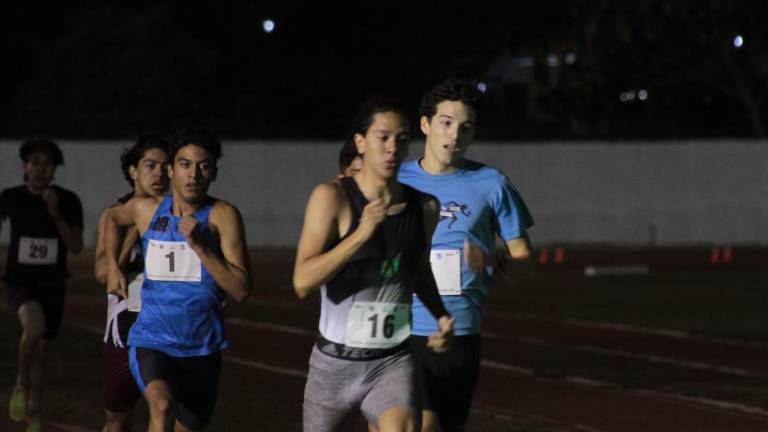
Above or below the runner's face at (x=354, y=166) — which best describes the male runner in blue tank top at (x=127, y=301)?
below

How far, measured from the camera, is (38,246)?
11.2 m

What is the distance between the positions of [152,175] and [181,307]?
1.19 metres

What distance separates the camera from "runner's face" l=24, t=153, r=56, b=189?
10.9m

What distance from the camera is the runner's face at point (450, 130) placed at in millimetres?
7125

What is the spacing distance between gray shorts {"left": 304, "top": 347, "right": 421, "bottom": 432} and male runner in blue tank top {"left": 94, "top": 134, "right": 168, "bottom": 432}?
1.93m

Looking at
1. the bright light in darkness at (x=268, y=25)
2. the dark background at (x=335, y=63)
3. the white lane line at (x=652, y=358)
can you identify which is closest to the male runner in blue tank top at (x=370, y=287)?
the white lane line at (x=652, y=358)

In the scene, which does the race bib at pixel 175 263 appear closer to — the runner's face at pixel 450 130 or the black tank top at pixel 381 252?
the runner's face at pixel 450 130

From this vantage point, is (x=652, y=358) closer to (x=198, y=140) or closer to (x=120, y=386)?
(x=120, y=386)

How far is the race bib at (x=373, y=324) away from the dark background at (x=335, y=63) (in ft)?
98.2

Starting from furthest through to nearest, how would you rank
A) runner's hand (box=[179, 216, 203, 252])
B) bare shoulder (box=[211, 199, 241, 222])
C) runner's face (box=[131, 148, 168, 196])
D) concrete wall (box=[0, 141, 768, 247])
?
concrete wall (box=[0, 141, 768, 247]) → runner's face (box=[131, 148, 168, 196]) → bare shoulder (box=[211, 199, 241, 222]) → runner's hand (box=[179, 216, 203, 252])

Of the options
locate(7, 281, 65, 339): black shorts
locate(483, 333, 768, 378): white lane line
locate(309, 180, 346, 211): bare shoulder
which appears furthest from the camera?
locate(483, 333, 768, 378): white lane line

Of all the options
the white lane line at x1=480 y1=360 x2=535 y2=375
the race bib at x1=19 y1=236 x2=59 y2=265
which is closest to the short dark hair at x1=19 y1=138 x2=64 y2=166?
the race bib at x1=19 y1=236 x2=59 y2=265

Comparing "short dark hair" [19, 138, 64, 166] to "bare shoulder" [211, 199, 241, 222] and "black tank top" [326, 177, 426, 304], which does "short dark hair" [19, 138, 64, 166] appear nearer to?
"bare shoulder" [211, 199, 241, 222]

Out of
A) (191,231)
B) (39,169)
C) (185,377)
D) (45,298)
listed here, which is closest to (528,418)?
(45,298)
